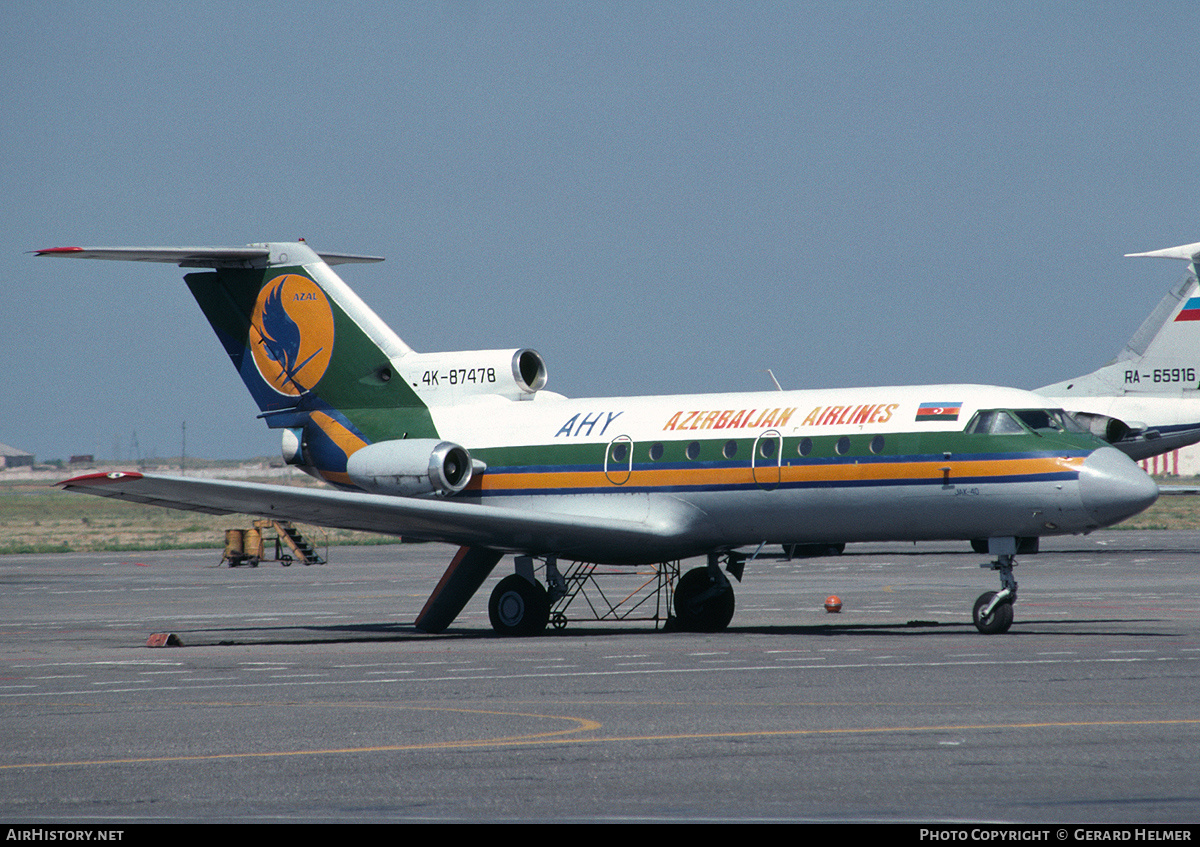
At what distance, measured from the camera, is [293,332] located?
2806 cm

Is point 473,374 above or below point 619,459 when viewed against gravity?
above

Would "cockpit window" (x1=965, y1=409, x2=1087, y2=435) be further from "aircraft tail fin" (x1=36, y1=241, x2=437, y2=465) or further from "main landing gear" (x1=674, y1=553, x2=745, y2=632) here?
"aircraft tail fin" (x1=36, y1=241, x2=437, y2=465)

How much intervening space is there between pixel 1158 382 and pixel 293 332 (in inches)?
1194

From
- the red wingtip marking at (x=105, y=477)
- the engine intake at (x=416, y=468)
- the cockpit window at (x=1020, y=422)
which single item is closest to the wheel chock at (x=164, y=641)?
the red wingtip marking at (x=105, y=477)

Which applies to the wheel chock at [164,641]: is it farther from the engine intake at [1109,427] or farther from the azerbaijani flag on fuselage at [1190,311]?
the azerbaijani flag on fuselage at [1190,311]

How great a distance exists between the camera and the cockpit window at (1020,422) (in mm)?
21812

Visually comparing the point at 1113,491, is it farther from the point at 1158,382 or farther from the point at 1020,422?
the point at 1158,382

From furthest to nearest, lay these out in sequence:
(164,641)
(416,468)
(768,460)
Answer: (416,468)
(768,460)
(164,641)

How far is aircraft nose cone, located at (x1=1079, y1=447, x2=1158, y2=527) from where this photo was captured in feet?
67.9

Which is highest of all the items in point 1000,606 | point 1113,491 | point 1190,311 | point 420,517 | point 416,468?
point 1190,311

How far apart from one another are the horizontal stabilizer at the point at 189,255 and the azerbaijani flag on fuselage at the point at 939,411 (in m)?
12.5

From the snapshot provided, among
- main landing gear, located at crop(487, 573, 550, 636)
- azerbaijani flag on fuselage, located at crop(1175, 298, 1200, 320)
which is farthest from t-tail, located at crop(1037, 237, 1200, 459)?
main landing gear, located at crop(487, 573, 550, 636)

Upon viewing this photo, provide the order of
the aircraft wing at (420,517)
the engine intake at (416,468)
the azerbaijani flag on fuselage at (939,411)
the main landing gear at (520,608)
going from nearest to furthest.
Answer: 1. the aircraft wing at (420,517)
2. the azerbaijani flag on fuselage at (939,411)
3. the main landing gear at (520,608)
4. the engine intake at (416,468)

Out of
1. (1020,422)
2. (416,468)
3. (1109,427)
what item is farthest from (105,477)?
(1109,427)
